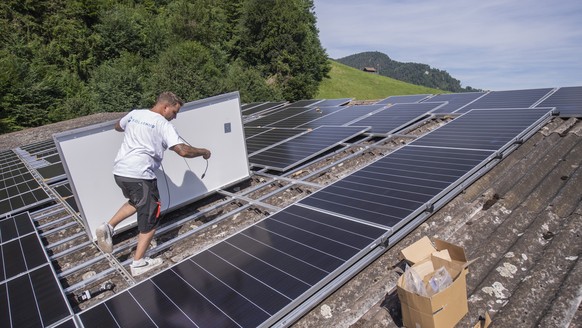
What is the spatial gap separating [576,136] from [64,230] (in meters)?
10.3

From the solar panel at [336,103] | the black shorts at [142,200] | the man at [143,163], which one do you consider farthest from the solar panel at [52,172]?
the solar panel at [336,103]

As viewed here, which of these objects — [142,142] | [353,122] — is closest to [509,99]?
[353,122]

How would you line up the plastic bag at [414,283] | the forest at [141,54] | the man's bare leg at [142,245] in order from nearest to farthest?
the plastic bag at [414,283] < the man's bare leg at [142,245] < the forest at [141,54]

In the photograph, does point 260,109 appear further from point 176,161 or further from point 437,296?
point 437,296

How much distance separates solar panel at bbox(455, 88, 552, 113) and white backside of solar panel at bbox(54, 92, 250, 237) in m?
7.65

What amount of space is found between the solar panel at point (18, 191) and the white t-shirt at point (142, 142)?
12.1ft

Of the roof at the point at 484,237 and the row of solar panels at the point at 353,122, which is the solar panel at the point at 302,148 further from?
the roof at the point at 484,237

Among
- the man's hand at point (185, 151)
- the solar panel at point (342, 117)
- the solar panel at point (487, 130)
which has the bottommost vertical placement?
the solar panel at point (342, 117)

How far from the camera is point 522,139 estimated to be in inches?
269

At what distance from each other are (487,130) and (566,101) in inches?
154

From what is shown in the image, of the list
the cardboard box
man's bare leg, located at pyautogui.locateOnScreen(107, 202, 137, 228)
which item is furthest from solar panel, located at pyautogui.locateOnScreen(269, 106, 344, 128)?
the cardboard box

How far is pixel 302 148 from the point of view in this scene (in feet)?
27.5

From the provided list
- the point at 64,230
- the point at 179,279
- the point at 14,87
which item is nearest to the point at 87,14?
the point at 14,87

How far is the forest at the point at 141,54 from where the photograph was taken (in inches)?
1339
